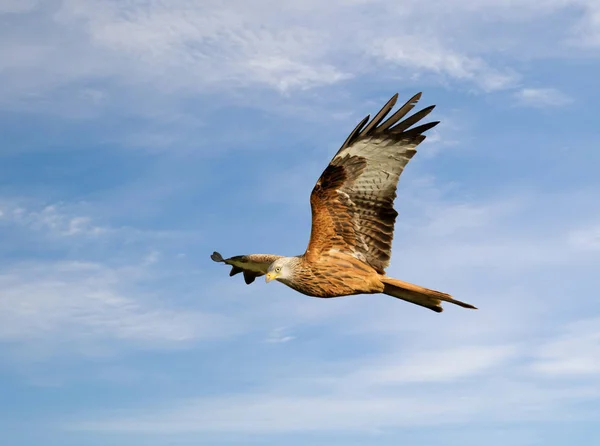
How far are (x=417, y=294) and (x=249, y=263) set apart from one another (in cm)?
380

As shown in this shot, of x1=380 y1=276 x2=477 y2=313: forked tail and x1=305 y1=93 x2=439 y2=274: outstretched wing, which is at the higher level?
x1=305 y1=93 x2=439 y2=274: outstretched wing

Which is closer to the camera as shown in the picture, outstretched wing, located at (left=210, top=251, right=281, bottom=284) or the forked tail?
the forked tail

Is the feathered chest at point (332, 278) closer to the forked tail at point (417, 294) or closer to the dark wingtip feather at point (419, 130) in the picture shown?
the forked tail at point (417, 294)

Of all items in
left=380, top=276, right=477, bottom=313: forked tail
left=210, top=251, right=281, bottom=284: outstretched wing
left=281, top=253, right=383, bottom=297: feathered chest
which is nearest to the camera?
left=281, top=253, right=383, bottom=297: feathered chest

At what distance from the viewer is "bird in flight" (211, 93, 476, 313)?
12.0 metres

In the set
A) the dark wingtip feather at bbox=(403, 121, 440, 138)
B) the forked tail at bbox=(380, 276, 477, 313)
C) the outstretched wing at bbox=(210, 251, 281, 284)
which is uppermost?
the dark wingtip feather at bbox=(403, 121, 440, 138)

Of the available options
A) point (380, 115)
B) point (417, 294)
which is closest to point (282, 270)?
point (417, 294)

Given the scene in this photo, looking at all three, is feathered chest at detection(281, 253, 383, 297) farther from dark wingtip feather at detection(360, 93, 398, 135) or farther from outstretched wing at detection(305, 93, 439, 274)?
dark wingtip feather at detection(360, 93, 398, 135)

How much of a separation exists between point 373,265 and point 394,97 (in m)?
2.70

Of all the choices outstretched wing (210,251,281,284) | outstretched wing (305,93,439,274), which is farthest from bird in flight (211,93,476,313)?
outstretched wing (210,251,281,284)

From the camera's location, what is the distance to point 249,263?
1469cm

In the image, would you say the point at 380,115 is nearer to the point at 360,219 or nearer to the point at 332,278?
the point at 360,219

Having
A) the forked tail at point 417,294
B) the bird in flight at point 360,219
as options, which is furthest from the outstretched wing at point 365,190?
the forked tail at point 417,294

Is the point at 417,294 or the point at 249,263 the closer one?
the point at 417,294
